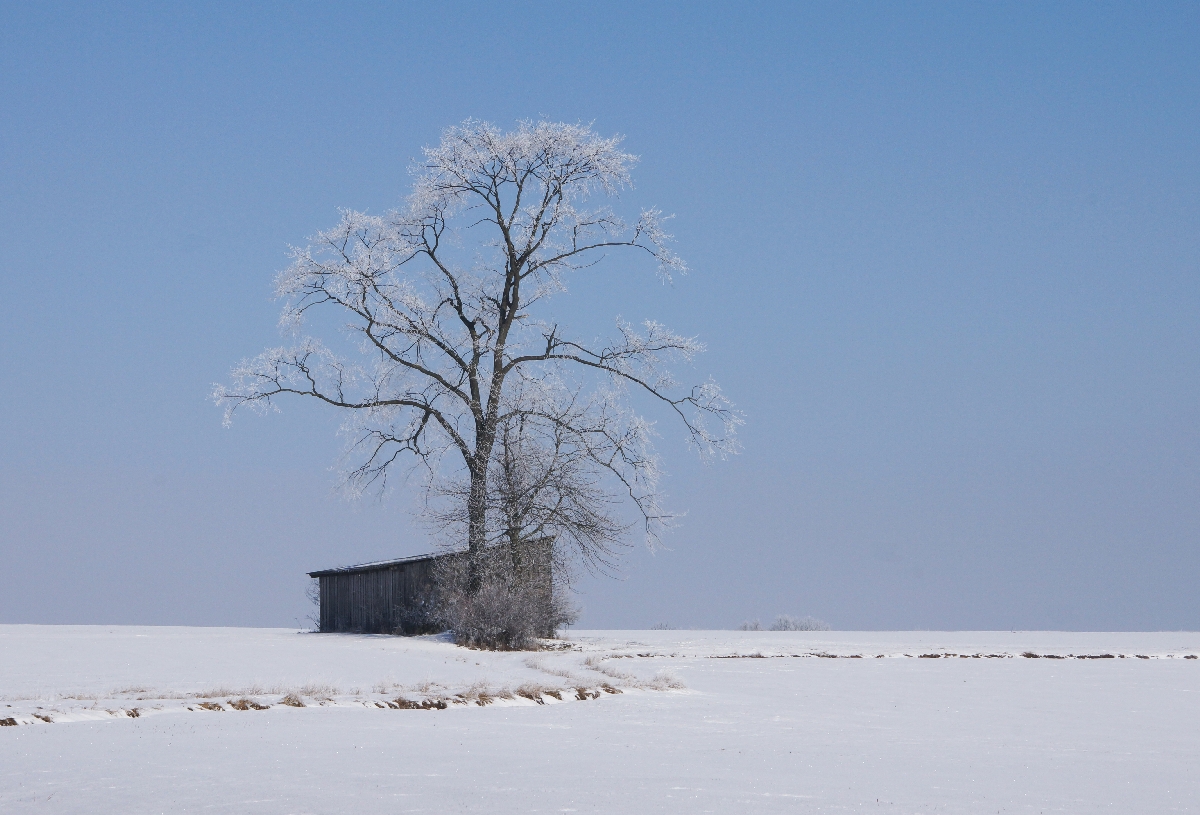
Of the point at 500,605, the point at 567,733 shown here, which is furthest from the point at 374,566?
the point at 567,733

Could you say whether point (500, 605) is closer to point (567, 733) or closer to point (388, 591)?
point (388, 591)

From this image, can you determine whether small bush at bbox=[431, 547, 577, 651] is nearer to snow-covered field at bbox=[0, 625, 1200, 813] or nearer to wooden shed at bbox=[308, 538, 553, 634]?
wooden shed at bbox=[308, 538, 553, 634]

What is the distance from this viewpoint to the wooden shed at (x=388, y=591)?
3020 cm

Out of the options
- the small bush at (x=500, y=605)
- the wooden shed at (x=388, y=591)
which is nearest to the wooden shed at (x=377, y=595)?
the wooden shed at (x=388, y=591)

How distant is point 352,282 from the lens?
3300 centimetres

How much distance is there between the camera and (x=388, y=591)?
32.6 meters

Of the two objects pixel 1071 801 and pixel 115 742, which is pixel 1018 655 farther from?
pixel 115 742

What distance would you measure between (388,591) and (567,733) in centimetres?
2087

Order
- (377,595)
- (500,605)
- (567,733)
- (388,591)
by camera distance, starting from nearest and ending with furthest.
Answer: (567,733) → (500,605) → (388,591) → (377,595)

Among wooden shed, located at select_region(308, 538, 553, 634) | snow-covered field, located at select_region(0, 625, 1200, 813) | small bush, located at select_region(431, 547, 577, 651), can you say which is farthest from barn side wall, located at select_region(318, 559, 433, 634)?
snow-covered field, located at select_region(0, 625, 1200, 813)

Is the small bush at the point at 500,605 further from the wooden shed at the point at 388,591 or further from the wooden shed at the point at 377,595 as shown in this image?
the wooden shed at the point at 377,595

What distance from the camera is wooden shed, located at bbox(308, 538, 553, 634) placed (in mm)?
30203

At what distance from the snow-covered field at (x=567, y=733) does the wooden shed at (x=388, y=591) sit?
657 cm

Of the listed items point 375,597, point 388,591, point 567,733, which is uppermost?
point 388,591
